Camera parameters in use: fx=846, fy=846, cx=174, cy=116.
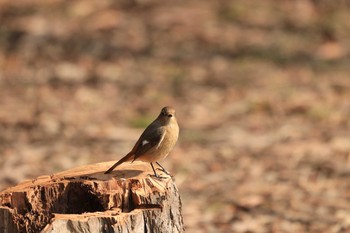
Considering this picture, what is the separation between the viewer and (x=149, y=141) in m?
5.75

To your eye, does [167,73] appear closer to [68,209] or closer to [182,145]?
[182,145]

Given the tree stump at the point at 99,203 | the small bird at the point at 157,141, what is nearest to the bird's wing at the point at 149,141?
the small bird at the point at 157,141

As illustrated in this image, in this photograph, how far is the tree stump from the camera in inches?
198

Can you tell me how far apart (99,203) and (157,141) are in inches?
31.9

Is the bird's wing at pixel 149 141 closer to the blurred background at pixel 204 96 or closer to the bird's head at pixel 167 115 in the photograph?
the bird's head at pixel 167 115

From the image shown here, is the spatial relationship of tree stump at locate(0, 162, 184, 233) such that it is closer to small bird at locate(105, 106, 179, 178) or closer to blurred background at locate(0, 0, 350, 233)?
small bird at locate(105, 106, 179, 178)

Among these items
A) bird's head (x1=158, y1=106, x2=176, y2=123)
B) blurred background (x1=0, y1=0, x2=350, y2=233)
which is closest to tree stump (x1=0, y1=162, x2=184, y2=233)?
bird's head (x1=158, y1=106, x2=176, y2=123)

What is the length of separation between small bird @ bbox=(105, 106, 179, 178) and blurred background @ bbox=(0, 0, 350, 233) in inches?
72.9

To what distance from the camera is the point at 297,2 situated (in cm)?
1572

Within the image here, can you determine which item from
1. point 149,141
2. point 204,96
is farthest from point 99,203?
point 204,96

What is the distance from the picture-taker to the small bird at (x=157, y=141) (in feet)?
18.7

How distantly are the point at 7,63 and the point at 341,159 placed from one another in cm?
584

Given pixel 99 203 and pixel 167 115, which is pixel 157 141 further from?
pixel 99 203

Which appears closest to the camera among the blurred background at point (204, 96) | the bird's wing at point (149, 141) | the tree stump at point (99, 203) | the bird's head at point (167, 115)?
the tree stump at point (99, 203)
